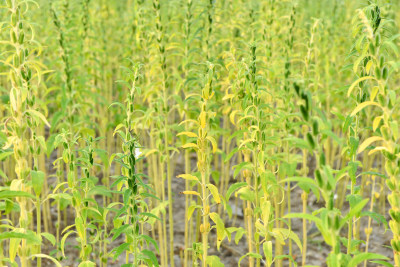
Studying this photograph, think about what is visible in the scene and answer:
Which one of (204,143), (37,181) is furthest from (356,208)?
(37,181)

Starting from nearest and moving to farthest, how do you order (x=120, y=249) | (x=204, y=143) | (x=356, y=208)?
1. (x=356, y=208)
2. (x=120, y=249)
3. (x=204, y=143)

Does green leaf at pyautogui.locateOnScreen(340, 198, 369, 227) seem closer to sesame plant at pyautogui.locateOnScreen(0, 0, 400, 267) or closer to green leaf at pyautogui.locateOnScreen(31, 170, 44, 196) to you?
sesame plant at pyautogui.locateOnScreen(0, 0, 400, 267)

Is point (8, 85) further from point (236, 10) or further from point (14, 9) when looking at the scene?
point (14, 9)

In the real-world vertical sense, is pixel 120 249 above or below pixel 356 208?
below

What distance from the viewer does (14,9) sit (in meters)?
2.28

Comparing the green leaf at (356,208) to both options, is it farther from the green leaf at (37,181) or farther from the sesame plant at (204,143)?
the green leaf at (37,181)

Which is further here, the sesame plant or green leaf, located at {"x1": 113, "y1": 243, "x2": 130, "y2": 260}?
green leaf, located at {"x1": 113, "y1": 243, "x2": 130, "y2": 260}

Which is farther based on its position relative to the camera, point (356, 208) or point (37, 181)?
point (37, 181)

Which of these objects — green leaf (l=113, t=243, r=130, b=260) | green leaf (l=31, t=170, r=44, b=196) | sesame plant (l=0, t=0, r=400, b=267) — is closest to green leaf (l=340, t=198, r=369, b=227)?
sesame plant (l=0, t=0, r=400, b=267)

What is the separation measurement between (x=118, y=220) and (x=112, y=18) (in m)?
4.42

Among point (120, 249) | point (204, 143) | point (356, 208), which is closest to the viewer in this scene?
point (356, 208)

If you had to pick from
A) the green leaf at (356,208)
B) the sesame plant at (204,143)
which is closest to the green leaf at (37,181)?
the sesame plant at (204,143)

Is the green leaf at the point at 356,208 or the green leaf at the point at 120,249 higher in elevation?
the green leaf at the point at 356,208

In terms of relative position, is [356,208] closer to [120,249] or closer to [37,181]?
[120,249]
